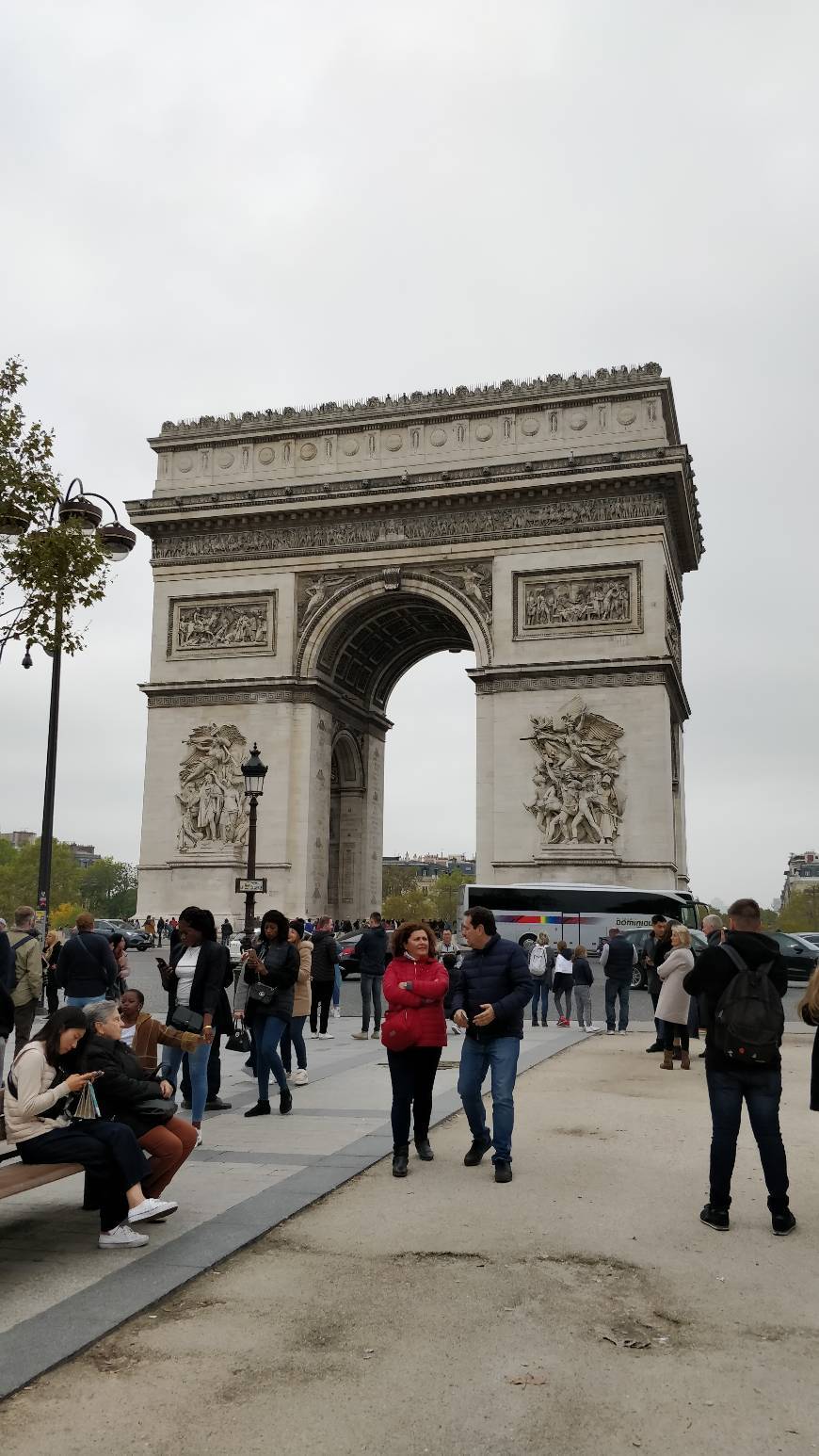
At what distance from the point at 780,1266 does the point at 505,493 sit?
96.8 feet

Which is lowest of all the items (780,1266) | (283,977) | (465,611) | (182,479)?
(780,1266)

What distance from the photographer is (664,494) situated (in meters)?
32.4

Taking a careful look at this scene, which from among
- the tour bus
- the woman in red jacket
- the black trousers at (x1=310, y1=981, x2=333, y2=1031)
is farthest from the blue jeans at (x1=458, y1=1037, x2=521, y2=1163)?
the tour bus

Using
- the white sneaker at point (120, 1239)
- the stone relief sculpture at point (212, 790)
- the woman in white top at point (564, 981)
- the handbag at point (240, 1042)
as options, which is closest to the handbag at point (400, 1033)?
the white sneaker at point (120, 1239)

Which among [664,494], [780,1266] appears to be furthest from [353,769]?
[780,1266]

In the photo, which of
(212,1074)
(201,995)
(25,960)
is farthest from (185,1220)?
(25,960)

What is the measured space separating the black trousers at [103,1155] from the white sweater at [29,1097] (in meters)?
0.05

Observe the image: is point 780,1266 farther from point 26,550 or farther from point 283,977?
point 26,550

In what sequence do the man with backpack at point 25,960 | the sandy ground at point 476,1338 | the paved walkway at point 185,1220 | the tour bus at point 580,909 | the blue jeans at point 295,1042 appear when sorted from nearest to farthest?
the sandy ground at point 476,1338 < the paved walkway at point 185,1220 < the blue jeans at point 295,1042 < the man with backpack at point 25,960 < the tour bus at point 580,909

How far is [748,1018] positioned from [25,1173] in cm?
341

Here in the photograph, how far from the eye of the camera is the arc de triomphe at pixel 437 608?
104ft

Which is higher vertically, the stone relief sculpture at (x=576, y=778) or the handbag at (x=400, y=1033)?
the stone relief sculpture at (x=576, y=778)

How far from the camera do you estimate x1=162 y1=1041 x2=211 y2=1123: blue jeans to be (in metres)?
7.93

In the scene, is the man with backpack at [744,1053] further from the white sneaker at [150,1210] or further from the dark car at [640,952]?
the dark car at [640,952]
